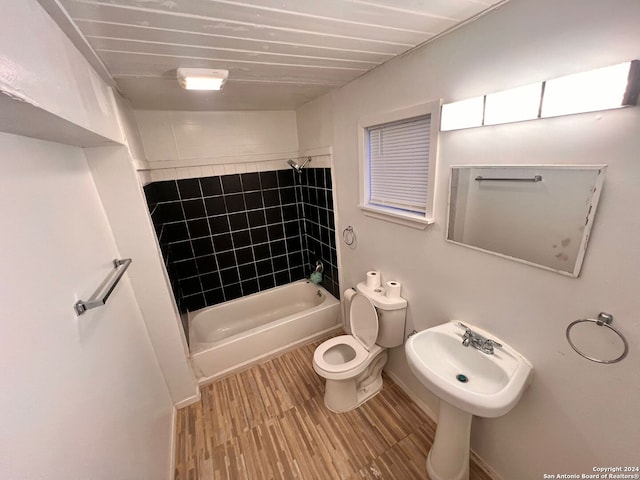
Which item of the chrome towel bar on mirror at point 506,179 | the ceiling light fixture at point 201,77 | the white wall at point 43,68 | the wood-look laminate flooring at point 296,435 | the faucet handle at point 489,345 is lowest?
the wood-look laminate flooring at point 296,435

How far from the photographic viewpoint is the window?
4.51ft

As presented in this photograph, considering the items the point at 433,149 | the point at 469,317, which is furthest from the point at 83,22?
the point at 469,317

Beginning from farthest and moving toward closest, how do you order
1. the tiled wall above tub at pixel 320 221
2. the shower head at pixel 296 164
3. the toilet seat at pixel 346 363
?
1. the shower head at pixel 296 164
2. the tiled wall above tub at pixel 320 221
3. the toilet seat at pixel 346 363

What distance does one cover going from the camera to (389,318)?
1.76 meters

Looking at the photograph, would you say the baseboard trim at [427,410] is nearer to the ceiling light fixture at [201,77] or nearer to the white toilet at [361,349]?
the white toilet at [361,349]

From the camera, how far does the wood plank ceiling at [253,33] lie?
82 centimetres

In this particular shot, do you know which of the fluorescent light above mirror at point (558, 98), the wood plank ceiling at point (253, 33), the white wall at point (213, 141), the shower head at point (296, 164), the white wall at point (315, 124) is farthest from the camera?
the shower head at point (296, 164)

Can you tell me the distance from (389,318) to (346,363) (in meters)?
0.45

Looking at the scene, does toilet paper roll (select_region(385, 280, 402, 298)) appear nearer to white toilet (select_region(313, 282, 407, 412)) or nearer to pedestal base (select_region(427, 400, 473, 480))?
white toilet (select_region(313, 282, 407, 412))

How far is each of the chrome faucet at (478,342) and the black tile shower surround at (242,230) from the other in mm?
1402

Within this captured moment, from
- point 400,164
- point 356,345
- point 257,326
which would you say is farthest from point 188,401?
point 400,164

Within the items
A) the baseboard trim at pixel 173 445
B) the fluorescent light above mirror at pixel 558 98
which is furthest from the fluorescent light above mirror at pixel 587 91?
the baseboard trim at pixel 173 445

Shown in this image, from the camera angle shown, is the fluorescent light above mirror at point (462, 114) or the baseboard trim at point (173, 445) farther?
the baseboard trim at point (173, 445)

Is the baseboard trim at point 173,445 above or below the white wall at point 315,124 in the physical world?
below
